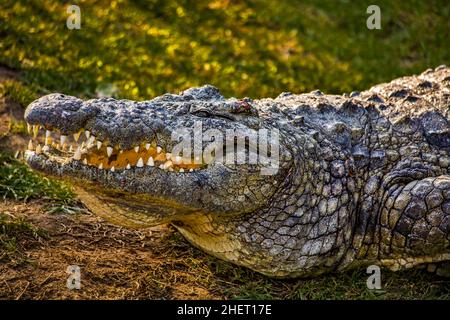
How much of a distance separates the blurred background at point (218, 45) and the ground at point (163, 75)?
2cm

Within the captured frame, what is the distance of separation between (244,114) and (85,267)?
5.15 feet

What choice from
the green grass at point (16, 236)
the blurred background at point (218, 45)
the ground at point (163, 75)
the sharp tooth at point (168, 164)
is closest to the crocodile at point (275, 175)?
the sharp tooth at point (168, 164)

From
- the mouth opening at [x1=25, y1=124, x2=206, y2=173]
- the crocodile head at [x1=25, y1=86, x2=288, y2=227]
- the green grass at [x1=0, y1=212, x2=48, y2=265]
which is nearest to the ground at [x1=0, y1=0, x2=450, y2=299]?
the green grass at [x1=0, y1=212, x2=48, y2=265]

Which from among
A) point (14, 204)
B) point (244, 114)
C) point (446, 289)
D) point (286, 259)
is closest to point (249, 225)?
point (286, 259)

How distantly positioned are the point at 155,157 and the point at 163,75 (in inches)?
167

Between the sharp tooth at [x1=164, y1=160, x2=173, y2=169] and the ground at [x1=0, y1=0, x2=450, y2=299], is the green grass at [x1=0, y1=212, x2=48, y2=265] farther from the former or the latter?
the sharp tooth at [x1=164, y1=160, x2=173, y2=169]

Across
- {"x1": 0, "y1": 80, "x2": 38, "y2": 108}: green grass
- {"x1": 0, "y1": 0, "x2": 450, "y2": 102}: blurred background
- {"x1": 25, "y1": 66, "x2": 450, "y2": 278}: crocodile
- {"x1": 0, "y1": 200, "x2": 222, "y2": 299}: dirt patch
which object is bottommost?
{"x1": 0, "y1": 200, "x2": 222, "y2": 299}: dirt patch

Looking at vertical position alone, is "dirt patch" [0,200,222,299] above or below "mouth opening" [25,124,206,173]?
below

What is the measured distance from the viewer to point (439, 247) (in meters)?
5.05

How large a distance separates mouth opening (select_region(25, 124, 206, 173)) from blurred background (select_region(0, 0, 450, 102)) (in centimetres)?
317

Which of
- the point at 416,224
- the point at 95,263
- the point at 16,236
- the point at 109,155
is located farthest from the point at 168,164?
the point at 416,224

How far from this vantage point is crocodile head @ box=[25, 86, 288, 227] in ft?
14.8

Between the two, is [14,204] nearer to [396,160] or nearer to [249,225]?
[249,225]

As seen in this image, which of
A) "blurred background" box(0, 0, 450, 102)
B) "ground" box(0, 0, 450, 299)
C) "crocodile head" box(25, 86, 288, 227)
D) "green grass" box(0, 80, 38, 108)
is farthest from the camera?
"blurred background" box(0, 0, 450, 102)
